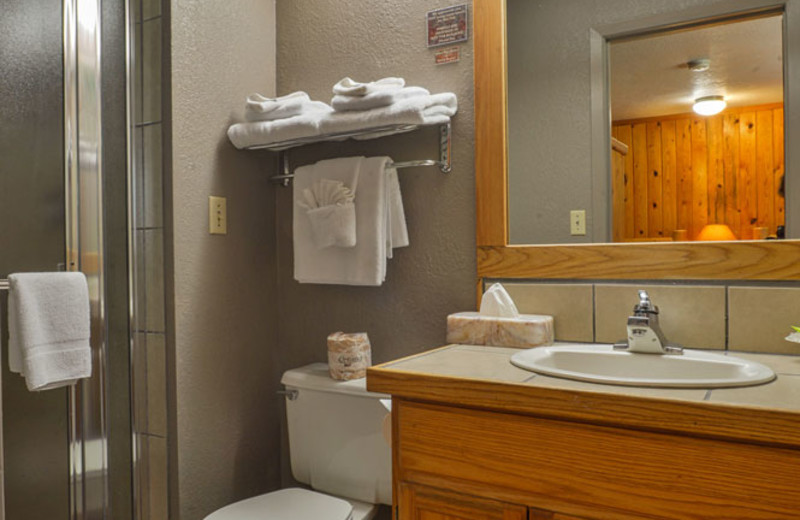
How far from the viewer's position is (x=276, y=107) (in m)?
1.56

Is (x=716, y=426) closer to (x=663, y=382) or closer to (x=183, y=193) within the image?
(x=663, y=382)

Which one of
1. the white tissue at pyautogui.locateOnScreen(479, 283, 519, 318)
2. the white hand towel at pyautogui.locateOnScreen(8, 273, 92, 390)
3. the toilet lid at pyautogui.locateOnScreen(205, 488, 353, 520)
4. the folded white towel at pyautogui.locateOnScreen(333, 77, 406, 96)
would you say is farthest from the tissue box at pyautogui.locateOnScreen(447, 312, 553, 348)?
the white hand towel at pyautogui.locateOnScreen(8, 273, 92, 390)

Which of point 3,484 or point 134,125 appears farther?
point 134,125

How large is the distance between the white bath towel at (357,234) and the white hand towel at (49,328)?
0.58 meters

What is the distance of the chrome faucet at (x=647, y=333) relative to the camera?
109cm

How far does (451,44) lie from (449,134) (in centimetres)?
25

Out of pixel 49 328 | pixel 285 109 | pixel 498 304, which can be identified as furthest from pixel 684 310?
pixel 49 328

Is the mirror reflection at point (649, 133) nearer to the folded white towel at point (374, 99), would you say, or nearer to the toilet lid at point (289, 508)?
the folded white towel at point (374, 99)

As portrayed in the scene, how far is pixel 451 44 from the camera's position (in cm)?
153

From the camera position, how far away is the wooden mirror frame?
1173mm

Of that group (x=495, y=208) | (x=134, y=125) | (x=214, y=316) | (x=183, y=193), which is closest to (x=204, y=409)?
(x=214, y=316)

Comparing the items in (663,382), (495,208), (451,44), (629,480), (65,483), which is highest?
(451,44)

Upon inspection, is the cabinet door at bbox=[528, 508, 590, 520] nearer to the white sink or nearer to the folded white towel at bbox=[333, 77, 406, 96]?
the white sink

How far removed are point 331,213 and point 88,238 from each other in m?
0.60
